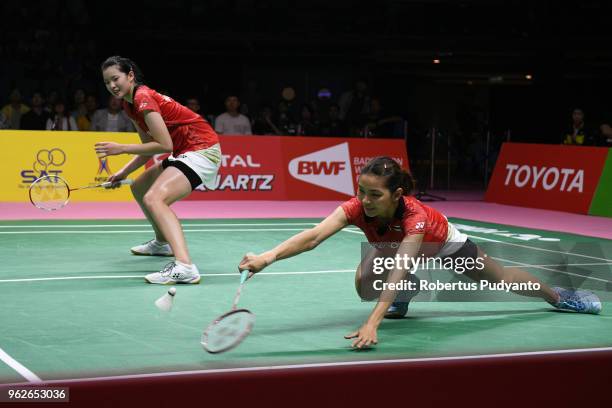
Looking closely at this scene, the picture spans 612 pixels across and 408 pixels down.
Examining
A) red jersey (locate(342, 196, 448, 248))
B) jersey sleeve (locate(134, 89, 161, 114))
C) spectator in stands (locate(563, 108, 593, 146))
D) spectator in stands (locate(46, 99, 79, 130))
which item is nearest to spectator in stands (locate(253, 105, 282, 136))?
spectator in stands (locate(46, 99, 79, 130))

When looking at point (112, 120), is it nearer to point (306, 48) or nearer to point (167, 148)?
point (167, 148)

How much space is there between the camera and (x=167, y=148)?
712 centimetres

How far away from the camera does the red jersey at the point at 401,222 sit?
204 inches

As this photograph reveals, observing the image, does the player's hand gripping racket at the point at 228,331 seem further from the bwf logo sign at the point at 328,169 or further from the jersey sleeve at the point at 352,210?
the bwf logo sign at the point at 328,169

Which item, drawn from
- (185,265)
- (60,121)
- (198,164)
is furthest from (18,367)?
(60,121)

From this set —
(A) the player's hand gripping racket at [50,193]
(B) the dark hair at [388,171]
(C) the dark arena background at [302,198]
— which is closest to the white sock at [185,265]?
(C) the dark arena background at [302,198]

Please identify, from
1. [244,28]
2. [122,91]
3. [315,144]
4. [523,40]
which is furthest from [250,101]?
[122,91]

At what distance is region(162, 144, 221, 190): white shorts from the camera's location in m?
7.38

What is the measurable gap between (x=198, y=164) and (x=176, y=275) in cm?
97

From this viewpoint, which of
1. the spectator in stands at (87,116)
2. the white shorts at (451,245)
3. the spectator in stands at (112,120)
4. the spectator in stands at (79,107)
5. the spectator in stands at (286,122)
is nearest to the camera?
the white shorts at (451,245)

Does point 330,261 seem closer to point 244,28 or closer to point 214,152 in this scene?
point 214,152

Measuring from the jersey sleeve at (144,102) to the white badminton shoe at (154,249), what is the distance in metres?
1.72

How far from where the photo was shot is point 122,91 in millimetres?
7105

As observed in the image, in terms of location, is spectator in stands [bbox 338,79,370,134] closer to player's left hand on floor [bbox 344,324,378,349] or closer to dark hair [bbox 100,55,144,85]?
dark hair [bbox 100,55,144,85]
